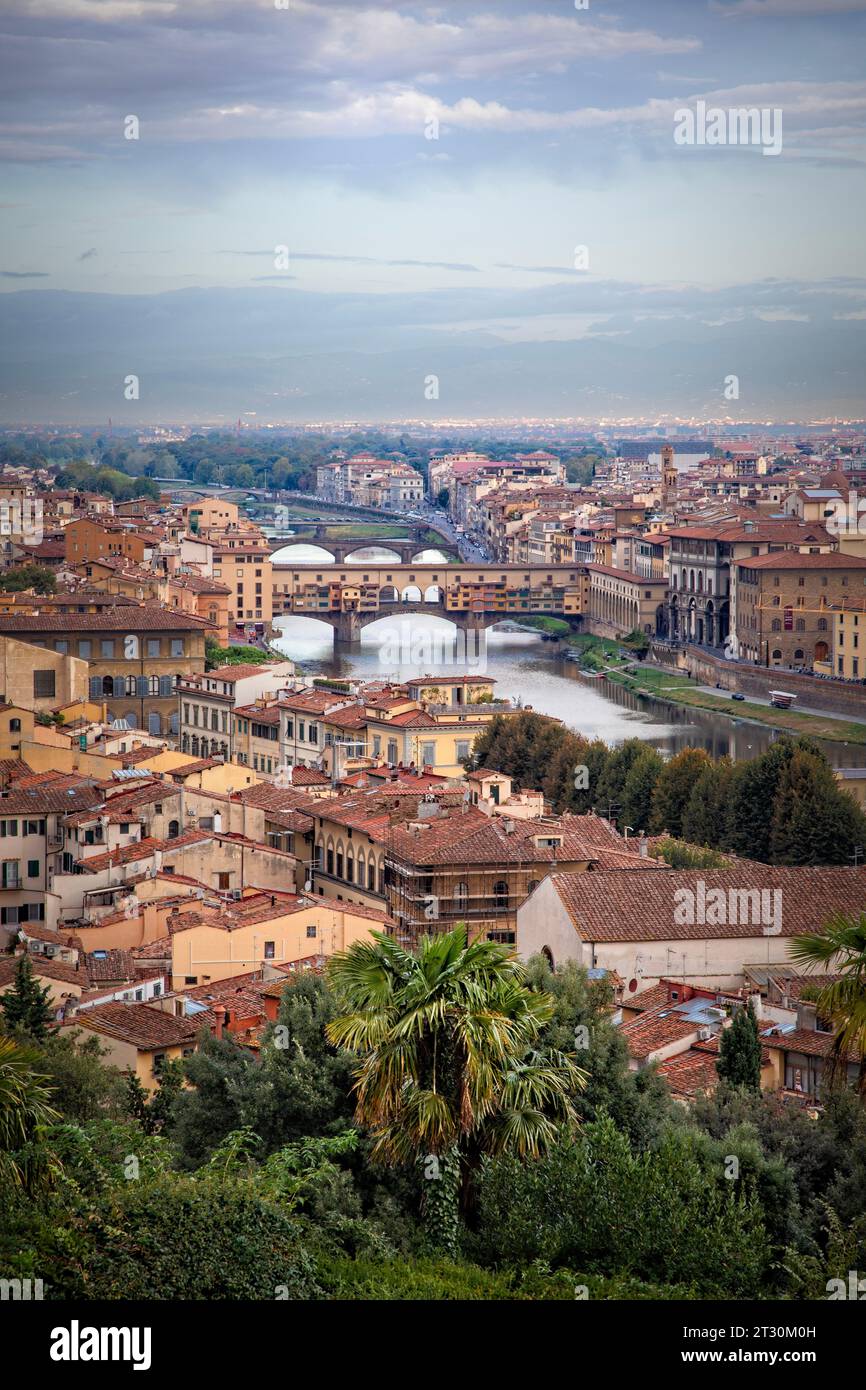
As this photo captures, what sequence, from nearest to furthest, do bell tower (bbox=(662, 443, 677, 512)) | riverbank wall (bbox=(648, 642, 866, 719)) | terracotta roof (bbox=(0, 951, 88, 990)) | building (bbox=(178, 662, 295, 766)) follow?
terracotta roof (bbox=(0, 951, 88, 990)) < building (bbox=(178, 662, 295, 766)) < riverbank wall (bbox=(648, 642, 866, 719)) < bell tower (bbox=(662, 443, 677, 512))

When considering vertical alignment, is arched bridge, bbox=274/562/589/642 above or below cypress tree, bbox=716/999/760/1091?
below

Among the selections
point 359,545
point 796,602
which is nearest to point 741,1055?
point 796,602

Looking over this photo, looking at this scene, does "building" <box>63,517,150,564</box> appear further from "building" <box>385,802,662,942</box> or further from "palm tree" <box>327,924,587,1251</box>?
"palm tree" <box>327,924,587,1251</box>

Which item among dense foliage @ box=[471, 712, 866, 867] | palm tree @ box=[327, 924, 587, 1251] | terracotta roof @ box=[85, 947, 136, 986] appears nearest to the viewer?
palm tree @ box=[327, 924, 587, 1251]

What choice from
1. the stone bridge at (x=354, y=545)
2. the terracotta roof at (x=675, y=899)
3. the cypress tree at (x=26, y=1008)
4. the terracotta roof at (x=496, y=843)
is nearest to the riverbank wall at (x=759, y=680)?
the stone bridge at (x=354, y=545)

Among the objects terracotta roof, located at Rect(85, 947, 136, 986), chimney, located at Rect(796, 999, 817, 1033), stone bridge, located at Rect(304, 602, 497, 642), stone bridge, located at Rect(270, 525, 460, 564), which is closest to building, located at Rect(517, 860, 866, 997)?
chimney, located at Rect(796, 999, 817, 1033)

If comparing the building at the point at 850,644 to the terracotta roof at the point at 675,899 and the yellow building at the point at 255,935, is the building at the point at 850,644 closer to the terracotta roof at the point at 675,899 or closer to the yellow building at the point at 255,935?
the terracotta roof at the point at 675,899
